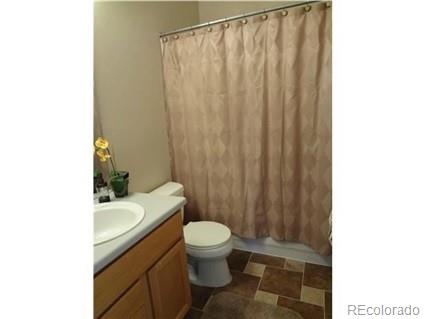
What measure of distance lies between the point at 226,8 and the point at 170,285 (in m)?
2.33

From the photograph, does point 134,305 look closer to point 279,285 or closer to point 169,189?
point 169,189

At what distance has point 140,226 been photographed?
1080 mm

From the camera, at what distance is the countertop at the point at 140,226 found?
2.93 feet

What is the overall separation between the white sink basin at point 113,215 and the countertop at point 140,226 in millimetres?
62

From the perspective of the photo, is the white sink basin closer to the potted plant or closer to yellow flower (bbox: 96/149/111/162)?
the potted plant

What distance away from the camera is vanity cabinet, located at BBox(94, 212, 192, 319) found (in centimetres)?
92

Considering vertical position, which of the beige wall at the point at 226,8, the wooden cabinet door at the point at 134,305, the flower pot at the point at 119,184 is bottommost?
the wooden cabinet door at the point at 134,305

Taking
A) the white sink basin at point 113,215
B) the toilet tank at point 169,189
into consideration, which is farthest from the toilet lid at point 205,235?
the white sink basin at point 113,215

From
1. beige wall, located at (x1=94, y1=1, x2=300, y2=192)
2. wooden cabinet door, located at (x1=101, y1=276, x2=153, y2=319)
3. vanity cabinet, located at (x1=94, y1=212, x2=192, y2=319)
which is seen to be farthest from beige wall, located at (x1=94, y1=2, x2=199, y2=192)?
wooden cabinet door, located at (x1=101, y1=276, x2=153, y2=319)

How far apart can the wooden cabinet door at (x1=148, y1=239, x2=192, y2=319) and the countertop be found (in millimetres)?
208

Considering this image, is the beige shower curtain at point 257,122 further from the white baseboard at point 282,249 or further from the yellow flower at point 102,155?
the yellow flower at point 102,155
